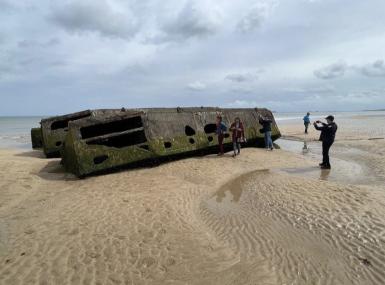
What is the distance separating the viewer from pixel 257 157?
38.0 feet

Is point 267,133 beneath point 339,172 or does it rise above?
above

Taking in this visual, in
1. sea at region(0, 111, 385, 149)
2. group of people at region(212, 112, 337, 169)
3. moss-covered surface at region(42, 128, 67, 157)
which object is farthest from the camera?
sea at region(0, 111, 385, 149)

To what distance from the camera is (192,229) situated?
5270 millimetres

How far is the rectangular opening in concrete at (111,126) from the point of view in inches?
419

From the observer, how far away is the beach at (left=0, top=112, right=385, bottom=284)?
13.1 ft

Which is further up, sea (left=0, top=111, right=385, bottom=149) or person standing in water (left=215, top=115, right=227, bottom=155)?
person standing in water (left=215, top=115, right=227, bottom=155)

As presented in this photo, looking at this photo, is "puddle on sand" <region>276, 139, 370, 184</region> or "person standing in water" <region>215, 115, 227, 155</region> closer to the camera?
"puddle on sand" <region>276, 139, 370, 184</region>

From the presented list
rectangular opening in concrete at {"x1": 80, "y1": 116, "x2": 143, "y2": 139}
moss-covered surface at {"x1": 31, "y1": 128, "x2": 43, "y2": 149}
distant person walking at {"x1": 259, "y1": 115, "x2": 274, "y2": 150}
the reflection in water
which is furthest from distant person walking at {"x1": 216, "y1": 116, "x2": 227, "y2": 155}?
moss-covered surface at {"x1": 31, "y1": 128, "x2": 43, "y2": 149}

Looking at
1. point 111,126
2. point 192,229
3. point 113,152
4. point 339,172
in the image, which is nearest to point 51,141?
point 111,126

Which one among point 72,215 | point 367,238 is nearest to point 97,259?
point 72,215

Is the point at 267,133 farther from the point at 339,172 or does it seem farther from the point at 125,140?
the point at 125,140

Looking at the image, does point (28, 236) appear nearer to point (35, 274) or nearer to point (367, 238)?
point (35, 274)

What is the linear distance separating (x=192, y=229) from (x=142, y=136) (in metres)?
5.57

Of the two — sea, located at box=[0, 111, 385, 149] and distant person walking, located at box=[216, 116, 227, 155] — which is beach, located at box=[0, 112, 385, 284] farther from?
sea, located at box=[0, 111, 385, 149]
